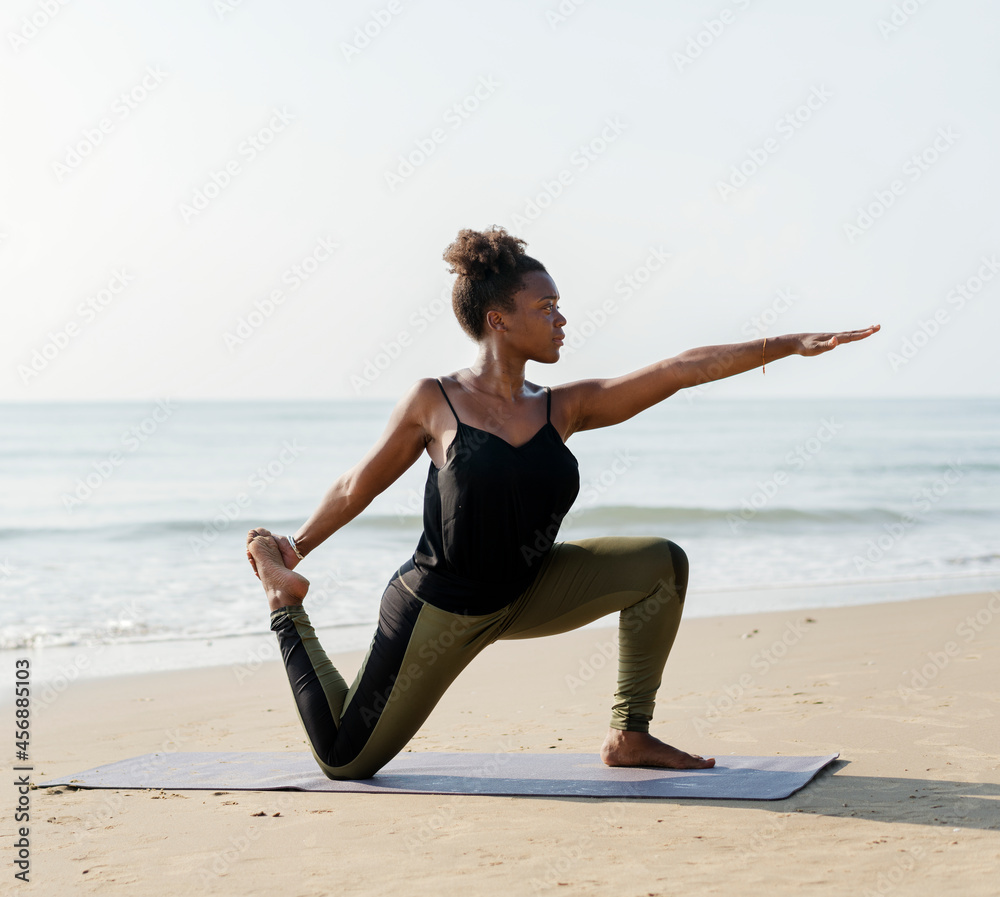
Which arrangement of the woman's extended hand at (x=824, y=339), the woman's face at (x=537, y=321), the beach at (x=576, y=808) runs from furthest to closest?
the woman's face at (x=537, y=321) → the woman's extended hand at (x=824, y=339) → the beach at (x=576, y=808)

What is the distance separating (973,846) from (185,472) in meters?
27.1

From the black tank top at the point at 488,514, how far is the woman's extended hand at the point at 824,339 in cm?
86

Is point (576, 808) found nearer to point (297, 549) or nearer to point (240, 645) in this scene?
point (297, 549)

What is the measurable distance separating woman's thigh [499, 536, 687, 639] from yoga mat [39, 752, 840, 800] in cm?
53

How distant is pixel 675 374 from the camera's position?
146 inches

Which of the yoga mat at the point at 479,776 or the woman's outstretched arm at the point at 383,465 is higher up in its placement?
the woman's outstretched arm at the point at 383,465

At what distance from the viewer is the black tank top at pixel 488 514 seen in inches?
139

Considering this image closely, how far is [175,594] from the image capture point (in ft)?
33.1

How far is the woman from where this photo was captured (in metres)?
3.58

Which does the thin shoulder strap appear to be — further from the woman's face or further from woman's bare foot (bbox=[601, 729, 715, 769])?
woman's bare foot (bbox=[601, 729, 715, 769])

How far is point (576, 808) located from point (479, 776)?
0.57m

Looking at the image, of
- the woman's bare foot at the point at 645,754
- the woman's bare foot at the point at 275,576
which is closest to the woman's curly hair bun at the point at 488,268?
the woman's bare foot at the point at 275,576

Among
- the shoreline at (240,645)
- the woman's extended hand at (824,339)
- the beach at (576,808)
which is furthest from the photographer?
the shoreline at (240,645)

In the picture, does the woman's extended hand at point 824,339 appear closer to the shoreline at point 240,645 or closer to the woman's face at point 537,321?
the woman's face at point 537,321
